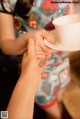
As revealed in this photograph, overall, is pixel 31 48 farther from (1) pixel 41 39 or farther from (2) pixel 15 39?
(2) pixel 15 39

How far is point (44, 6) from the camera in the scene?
0.67m

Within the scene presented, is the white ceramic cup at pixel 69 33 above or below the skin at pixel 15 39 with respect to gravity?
above

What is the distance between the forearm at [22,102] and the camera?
469 millimetres

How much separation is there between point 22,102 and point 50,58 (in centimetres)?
29

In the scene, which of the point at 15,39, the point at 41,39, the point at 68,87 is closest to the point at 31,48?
the point at 41,39

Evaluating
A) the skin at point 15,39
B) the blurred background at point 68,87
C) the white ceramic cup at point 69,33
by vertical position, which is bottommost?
the blurred background at point 68,87

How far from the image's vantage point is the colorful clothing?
679 mm

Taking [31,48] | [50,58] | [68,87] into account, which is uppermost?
[31,48]

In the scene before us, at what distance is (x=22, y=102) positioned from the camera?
1.58 feet

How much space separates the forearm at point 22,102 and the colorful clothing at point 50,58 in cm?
22

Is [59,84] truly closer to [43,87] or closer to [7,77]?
[43,87]

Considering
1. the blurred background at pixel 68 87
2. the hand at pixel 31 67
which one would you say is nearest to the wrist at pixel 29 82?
the hand at pixel 31 67

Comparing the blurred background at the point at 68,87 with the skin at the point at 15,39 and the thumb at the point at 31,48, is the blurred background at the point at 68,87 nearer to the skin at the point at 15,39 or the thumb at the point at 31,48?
the skin at the point at 15,39

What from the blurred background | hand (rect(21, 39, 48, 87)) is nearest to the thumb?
hand (rect(21, 39, 48, 87))
